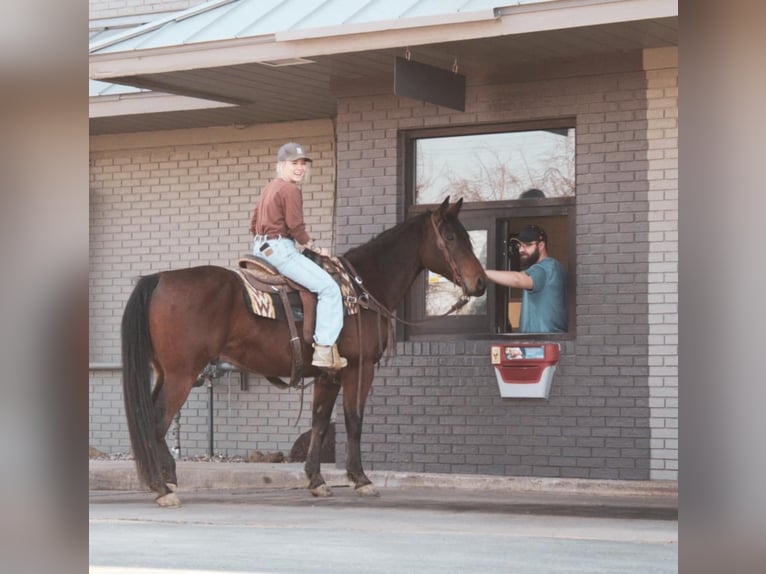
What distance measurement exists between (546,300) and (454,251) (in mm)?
1056

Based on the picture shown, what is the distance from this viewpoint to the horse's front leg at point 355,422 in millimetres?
10409

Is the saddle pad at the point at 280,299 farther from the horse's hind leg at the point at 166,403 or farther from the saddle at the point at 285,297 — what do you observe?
the horse's hind leg at the point at 166,403

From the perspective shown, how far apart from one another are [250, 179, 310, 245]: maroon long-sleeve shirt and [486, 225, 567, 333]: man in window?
6.54ft

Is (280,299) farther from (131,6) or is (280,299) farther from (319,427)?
(131,6)

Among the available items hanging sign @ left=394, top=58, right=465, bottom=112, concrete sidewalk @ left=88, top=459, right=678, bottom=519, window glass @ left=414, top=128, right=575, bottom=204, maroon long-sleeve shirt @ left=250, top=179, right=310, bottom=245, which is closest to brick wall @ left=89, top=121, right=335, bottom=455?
concrete sidewalk @ left=88, top=459, right=678, bottom=519

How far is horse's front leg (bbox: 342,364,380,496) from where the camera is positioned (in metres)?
10.4

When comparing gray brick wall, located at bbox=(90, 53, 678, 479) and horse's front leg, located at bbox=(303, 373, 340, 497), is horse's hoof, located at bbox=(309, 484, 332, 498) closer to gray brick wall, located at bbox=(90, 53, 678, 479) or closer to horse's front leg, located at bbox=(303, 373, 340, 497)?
horse's front leg, located at bbox=(303, 373, 340, 497)

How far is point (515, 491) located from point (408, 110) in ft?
11.6

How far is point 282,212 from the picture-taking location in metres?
9.78

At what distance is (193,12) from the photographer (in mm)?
11734

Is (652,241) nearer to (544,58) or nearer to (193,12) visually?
(544,58)

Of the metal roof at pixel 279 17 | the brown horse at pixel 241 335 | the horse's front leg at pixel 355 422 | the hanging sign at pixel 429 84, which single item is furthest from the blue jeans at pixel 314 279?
the metal roof at pixel 279 17

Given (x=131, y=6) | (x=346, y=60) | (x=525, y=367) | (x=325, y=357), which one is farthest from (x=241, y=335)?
(x=131, y=6)
